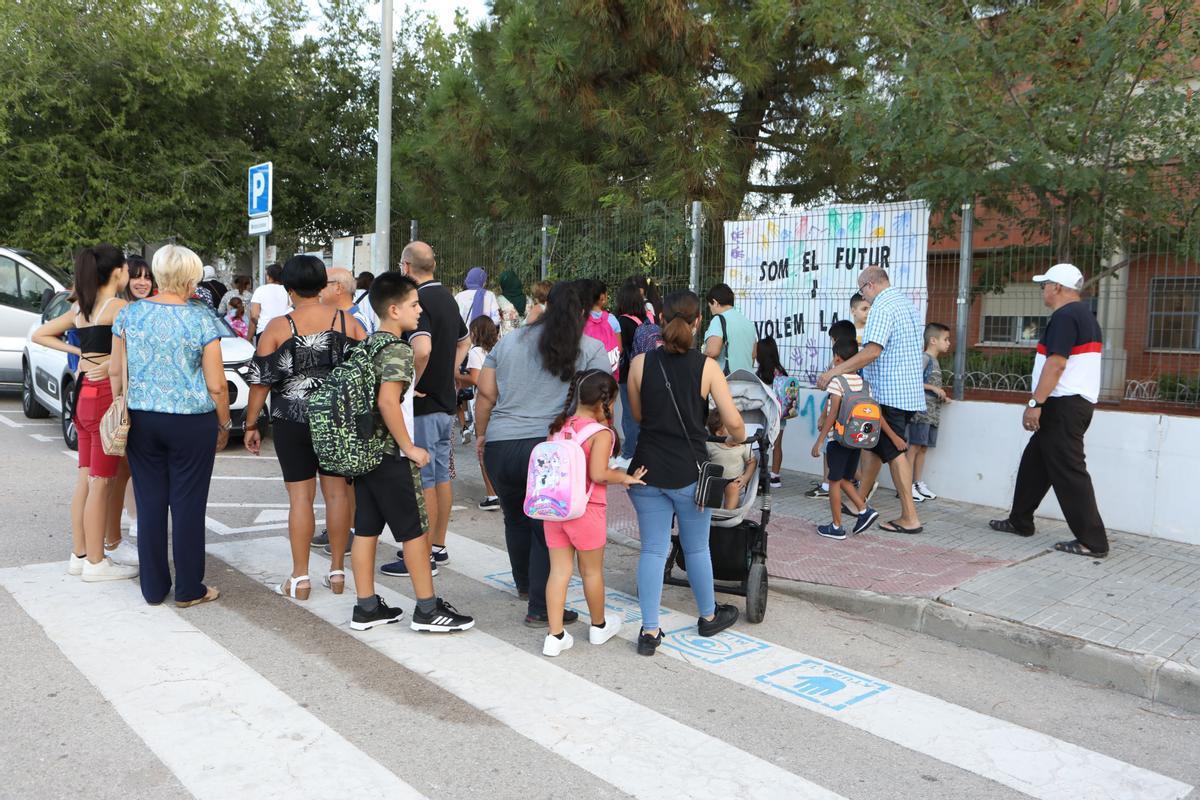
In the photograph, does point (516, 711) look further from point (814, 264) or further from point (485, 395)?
point (814, 264)

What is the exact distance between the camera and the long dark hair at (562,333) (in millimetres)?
4840

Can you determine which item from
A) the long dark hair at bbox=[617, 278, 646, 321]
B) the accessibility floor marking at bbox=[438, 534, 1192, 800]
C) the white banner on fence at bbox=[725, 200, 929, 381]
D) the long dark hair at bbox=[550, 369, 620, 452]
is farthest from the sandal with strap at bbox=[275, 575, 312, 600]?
the white banner on fence at bbox=[725, 200, 929, 381]

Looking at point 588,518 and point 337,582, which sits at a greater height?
point 588,518

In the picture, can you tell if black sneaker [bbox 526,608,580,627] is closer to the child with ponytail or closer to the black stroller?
the child with ponytail

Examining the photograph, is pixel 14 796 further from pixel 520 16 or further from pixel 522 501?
pixel 520 16

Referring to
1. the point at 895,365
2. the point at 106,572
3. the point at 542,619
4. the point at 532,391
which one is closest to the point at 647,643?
the point at 542,619

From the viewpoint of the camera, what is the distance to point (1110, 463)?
732cm

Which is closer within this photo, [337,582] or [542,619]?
[542,619]

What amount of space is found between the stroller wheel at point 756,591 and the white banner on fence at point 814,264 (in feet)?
13.3

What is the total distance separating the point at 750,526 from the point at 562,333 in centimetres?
148

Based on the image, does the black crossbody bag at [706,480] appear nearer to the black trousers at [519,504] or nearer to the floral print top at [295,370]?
the black trousers at [519,504]

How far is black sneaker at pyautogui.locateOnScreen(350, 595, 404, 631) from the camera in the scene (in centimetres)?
493

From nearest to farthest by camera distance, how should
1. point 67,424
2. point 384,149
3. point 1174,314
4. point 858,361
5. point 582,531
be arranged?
point 582,531
point 858,361
point 1174,314
point 67,424
point 384,149

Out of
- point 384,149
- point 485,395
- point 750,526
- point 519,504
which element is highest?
point 384,149
